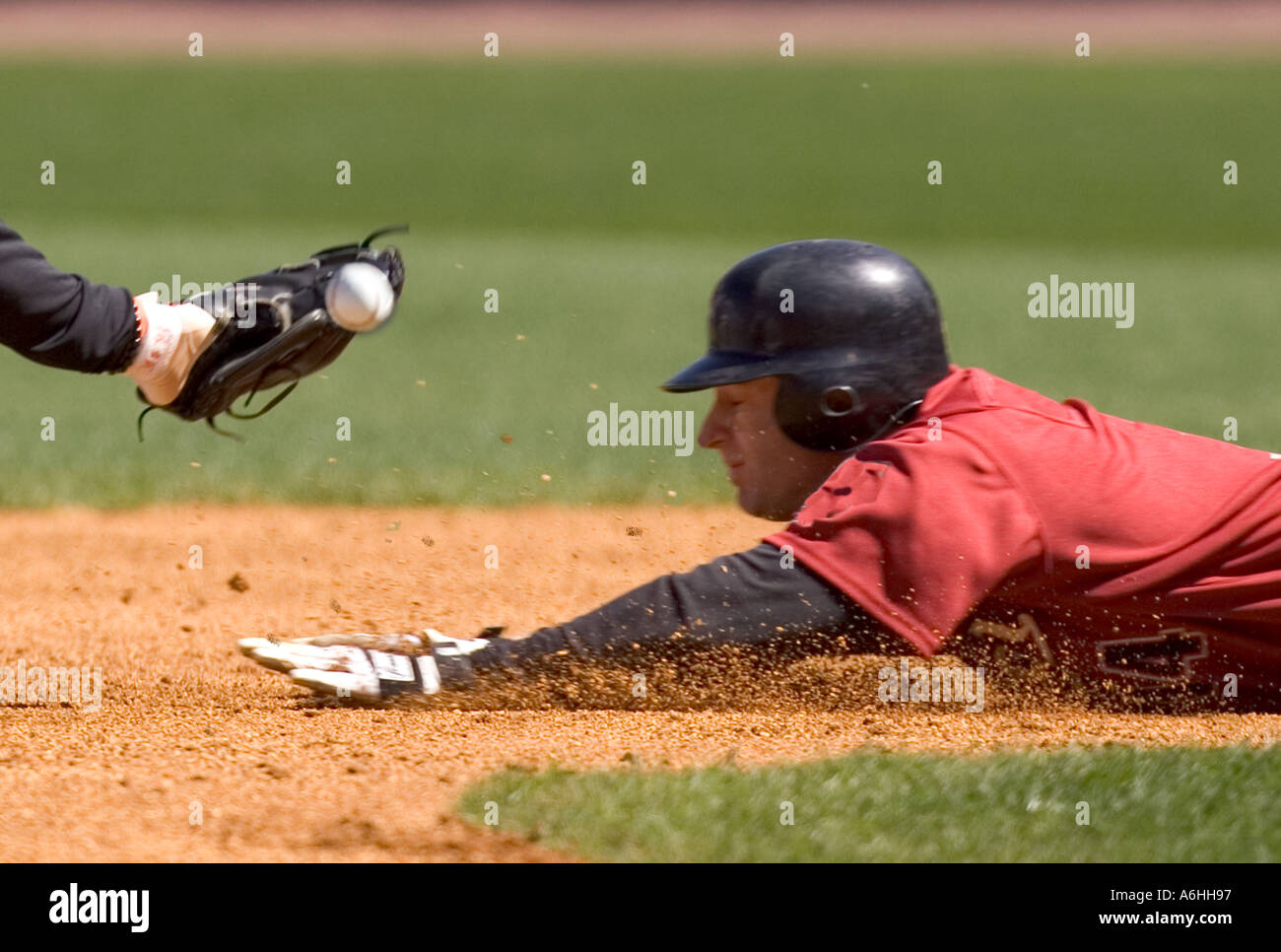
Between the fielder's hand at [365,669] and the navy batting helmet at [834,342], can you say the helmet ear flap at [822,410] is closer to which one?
the navy batting helmet at [834,342]

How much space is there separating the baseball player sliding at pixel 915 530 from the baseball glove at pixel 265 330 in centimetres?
92

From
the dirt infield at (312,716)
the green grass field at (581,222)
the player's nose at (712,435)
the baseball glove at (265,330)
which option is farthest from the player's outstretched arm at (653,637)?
the green grass field at (581,222)

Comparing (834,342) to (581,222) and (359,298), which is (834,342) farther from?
(581,222)

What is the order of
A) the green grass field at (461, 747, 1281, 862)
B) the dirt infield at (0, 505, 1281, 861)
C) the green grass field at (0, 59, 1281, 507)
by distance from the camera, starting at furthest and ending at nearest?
the green grass field at (0, 59, 1281, 507)
the dirt infield at (0, 505, 1281, 861)
the green grass field at (461, 747, 1281, 862)

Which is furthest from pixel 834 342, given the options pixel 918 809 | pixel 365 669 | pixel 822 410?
pixel 365 669

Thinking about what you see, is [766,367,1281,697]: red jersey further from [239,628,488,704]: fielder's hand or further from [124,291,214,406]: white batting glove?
[124,291,214,406]: white batting glove

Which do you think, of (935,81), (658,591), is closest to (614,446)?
(658,591)

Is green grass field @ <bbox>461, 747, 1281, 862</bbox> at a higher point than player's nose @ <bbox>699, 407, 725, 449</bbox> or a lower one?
lower

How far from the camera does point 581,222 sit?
2869 cm

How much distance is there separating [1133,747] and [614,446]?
17.9ft

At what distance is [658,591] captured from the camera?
4.34 m

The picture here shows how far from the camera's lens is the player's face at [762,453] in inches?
183

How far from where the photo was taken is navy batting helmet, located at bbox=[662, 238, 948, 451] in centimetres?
452

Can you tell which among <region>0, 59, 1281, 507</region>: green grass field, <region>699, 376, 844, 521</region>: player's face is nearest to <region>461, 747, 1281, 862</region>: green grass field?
<region>699, 376, 844, 521</region>: player's face
